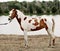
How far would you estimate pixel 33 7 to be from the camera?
3103cm

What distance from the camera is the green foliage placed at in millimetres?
29739

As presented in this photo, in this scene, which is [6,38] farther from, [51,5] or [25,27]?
[51,5]

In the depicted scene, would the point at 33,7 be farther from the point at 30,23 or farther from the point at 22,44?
the point at 30,23

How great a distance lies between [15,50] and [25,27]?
71 cm

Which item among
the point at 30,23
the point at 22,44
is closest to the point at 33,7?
the point at 22,44

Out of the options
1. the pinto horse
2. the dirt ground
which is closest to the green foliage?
the dirt ground

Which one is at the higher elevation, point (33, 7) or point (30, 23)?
point (30, 23)

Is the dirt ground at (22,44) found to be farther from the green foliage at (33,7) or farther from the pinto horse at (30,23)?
the green foliage at (33,7)

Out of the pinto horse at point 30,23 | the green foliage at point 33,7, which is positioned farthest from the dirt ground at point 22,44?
the green foliage at point 33,7

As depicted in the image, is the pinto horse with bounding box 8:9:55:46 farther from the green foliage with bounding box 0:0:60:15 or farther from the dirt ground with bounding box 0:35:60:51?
the green foliage with bounding box 0:0:60:15

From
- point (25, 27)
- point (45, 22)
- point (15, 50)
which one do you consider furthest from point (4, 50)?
point (45, 22)

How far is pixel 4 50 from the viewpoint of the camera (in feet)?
26.2

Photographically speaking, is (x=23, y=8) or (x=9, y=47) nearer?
(x=9, y=47)

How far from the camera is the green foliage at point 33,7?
97.6 feet
